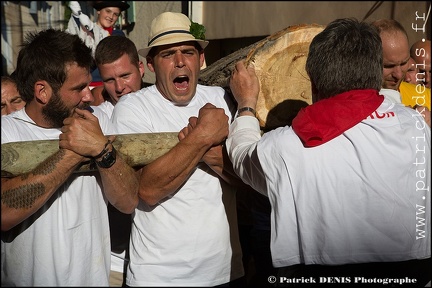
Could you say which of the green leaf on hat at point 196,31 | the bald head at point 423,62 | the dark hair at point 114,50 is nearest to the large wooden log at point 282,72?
the green leaf on hat at point 196,31

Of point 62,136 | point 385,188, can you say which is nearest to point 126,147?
point 62,136

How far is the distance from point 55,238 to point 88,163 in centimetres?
40

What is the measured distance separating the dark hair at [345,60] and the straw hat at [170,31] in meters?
0.96

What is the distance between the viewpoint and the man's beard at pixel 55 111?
2.72 m

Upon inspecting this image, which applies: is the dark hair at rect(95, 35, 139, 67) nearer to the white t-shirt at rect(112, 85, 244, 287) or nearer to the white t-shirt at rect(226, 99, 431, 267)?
the white t-shirt at rect(112, 85, 244, 287)

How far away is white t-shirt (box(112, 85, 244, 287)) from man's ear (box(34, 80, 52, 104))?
1.23ft

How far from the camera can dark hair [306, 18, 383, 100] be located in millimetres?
2291

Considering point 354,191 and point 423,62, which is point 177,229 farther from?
point 423,62

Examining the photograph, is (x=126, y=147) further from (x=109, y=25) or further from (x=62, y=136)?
(x=109, y=25)

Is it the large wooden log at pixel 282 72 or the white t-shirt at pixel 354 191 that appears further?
the large wooden log at pixel 282 72

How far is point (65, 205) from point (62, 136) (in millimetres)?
359

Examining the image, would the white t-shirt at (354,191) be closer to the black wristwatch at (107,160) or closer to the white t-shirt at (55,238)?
the black wristwatch at (107,160)

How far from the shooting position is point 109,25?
576 cm

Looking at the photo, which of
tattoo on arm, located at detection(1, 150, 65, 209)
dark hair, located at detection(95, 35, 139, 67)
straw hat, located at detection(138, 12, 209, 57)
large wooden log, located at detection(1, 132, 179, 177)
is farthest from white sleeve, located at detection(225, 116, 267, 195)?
dark hair, located at detection(95, 35, 139, 67)
